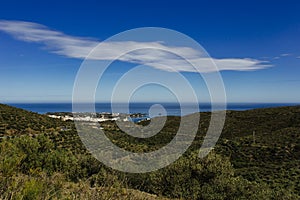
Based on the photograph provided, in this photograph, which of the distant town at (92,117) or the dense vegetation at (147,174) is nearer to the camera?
the dense vegetation at (147,174)

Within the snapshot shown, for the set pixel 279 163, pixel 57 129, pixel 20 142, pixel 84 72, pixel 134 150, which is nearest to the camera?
pixel 84 72

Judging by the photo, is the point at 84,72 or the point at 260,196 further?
the point at 260,196

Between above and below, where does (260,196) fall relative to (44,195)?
below

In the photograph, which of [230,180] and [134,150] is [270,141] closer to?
[134,150]

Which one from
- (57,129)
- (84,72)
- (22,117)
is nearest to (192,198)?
(84,72)

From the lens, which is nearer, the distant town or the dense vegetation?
the dense vegetation

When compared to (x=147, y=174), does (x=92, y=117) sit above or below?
above

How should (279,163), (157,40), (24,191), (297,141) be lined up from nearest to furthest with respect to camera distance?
1. (24,191)
2. (157,40)
3. (279,163)
4. (297,141)

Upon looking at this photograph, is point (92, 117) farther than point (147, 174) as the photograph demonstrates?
Yes
